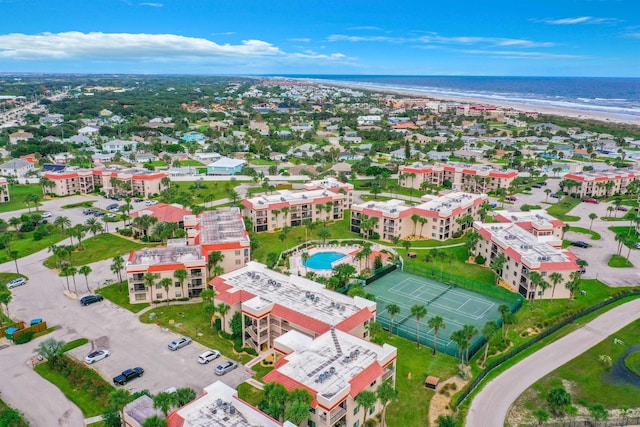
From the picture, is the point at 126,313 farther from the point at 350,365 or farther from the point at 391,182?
the point at 391,182

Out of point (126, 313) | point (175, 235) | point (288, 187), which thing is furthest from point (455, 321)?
point (288, 187)

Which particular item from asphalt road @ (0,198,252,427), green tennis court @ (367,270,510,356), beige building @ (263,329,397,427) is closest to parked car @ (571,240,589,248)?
green tennis court @ (367,270,510,356)

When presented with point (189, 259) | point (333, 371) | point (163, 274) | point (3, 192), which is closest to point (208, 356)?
point (333, 371)

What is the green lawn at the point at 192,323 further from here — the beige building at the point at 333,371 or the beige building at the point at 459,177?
the beige building at the point at 459,177

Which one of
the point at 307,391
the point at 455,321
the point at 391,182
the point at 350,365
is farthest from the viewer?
the point at 391,182

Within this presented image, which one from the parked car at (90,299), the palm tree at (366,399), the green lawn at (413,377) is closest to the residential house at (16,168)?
the parked car at (90,299)

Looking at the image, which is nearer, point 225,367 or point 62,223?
point 225,367

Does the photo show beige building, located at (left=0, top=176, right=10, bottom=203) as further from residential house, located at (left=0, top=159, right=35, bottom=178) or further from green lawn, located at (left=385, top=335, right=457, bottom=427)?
green lawn, located at (left=385, top=335, right=457, bottom=427)

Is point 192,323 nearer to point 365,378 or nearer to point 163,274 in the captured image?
point 163,274
